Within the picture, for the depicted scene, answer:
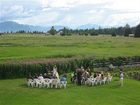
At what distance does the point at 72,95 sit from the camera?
3700 centimetres

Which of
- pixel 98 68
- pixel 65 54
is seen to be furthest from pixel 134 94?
pixel 65 54

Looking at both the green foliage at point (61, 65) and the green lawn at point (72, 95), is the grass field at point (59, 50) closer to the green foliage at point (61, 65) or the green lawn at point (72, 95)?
the green foliage at point (61, 65)

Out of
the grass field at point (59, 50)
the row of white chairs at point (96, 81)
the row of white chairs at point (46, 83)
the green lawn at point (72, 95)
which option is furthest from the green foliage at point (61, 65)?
the row of white chairs at point (96, 81)

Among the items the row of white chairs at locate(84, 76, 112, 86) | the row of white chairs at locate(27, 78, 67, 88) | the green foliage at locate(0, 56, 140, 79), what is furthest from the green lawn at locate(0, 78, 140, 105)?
the green foliage at locate(0, 56, 140, 79)

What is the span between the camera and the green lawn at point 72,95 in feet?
112

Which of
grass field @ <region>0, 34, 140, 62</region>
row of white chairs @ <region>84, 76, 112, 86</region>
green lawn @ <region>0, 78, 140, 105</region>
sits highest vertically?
grass field @ <region>0, 34, 140, 62</region>

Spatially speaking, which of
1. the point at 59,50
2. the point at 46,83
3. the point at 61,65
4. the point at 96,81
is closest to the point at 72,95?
the point at 46,83

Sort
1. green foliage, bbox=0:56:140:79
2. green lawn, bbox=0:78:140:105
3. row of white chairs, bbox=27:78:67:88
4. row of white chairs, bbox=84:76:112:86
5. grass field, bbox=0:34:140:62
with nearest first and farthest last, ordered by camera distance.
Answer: green lawn, bbox=0:78:140:105 → row of white chairs, bbox=27:78:67:88 → row of white chairs, bbox=84:76:112:86 → green foliage, bbox=0:56:140:79 → grass field, bbox=0:34:140:62

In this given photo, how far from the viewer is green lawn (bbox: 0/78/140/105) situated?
112ft

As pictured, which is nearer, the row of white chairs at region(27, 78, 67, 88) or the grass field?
the row of white chairs at region(27, 78, 67, 88)

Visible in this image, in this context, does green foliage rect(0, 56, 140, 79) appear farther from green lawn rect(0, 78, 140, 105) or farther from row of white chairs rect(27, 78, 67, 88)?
row of white chairs rect(27, 78, 67, 88)

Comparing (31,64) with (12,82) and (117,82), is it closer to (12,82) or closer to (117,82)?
(12,82)

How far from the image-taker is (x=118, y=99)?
117 feet

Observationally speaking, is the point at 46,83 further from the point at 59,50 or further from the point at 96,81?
the point at 59,50
